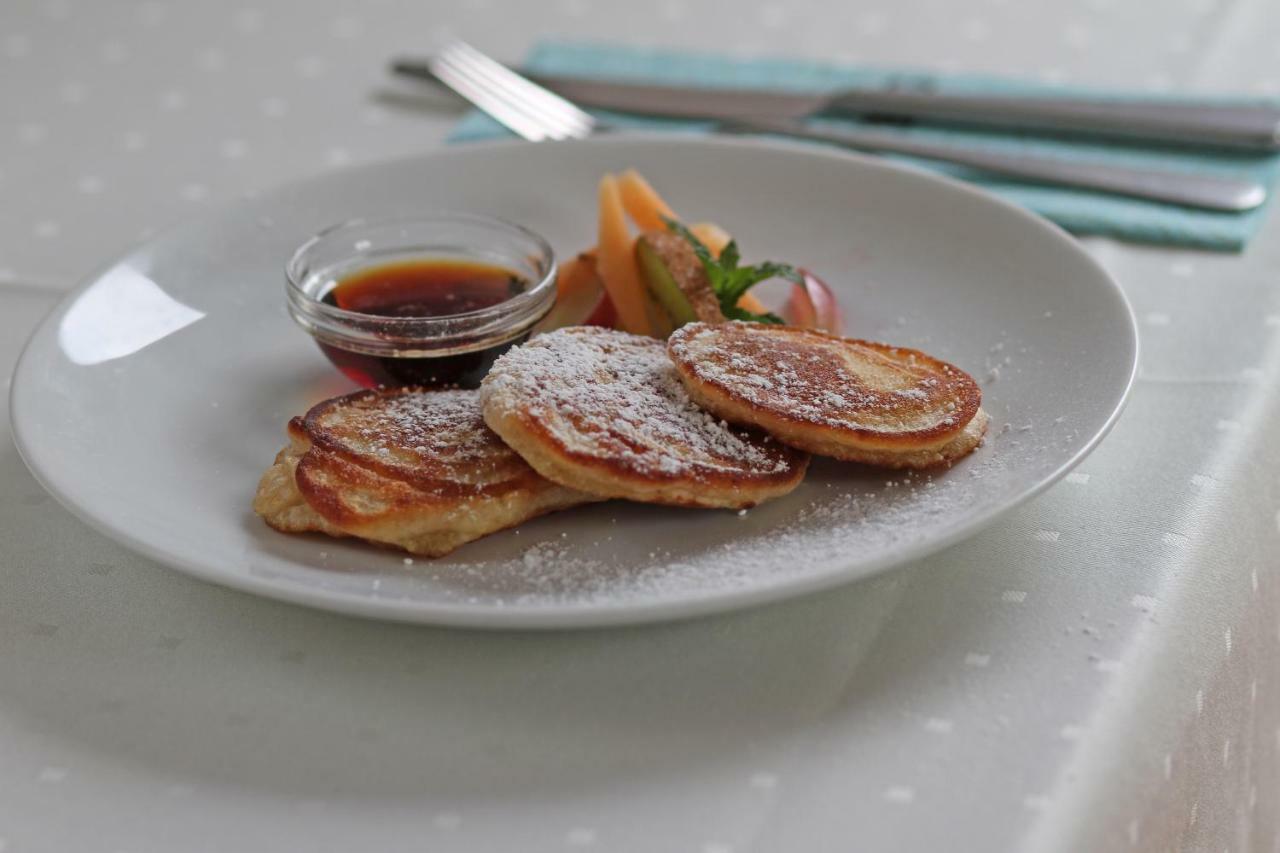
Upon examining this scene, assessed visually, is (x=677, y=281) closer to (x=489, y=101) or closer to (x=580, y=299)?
(x=580, y=299)

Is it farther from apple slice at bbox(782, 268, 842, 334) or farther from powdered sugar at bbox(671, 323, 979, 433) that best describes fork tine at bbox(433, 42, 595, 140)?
powdered sugar at bbox(671, 323, 979, 433)

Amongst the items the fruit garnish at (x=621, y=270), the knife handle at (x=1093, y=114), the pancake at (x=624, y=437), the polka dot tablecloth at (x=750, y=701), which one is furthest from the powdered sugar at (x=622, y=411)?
the knife handle at (x=1093, y=114)

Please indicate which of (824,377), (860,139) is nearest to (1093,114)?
(860,139)

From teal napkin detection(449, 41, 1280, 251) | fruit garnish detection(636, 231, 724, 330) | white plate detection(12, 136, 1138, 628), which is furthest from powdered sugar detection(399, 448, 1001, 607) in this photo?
teal napkin detection(449, 41, 1280, 251)

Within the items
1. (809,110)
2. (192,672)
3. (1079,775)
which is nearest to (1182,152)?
(809,110)

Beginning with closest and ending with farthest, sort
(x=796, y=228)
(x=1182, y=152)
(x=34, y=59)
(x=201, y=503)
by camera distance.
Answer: (x=201, y=503)
(x=796, y=228)
(x=1182, y=152)
(x=34, y=59)

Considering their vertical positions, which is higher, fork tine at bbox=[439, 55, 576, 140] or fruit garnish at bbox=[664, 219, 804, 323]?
fruit garnish at bbox=[664, 219, 804, 323]

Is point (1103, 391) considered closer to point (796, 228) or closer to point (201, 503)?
point (796, 228)

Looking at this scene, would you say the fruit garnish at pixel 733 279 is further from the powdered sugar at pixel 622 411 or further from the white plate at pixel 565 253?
the powdered sugar at pixel 622 411
